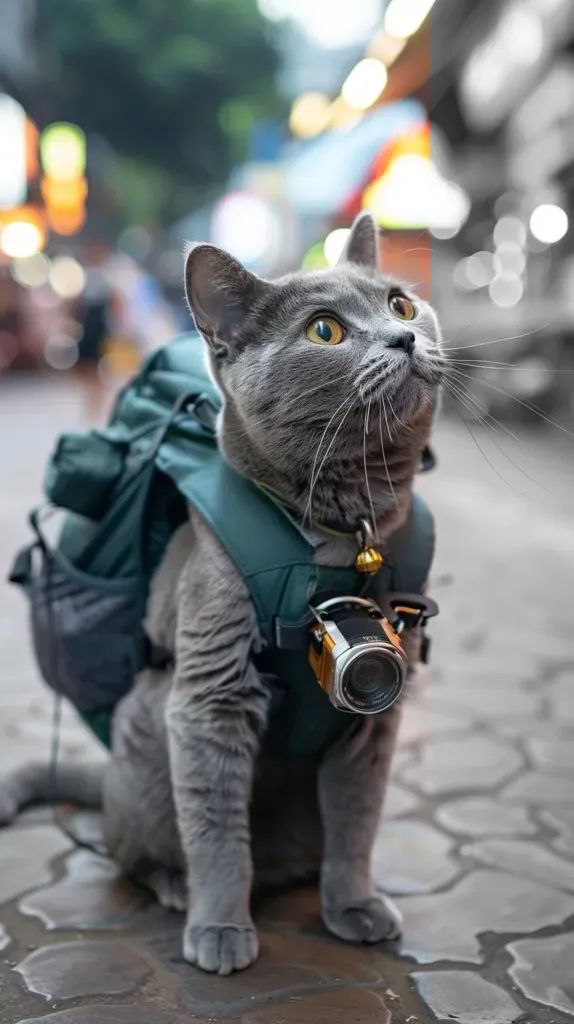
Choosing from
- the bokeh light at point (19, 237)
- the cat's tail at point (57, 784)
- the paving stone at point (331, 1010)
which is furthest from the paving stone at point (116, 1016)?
the bokeh light at point (19, 237)

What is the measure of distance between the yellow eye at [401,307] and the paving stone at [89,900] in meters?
1.29

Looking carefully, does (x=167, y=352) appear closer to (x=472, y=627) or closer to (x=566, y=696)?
(x=566, y=696)

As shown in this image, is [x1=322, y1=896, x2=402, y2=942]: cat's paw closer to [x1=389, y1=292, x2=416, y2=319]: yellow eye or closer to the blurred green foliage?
[x1=389, y1=292, x2=416, y2=319]: yellow eye

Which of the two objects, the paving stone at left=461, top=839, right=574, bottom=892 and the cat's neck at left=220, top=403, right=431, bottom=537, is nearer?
the cat's neck at left=220, top=403, right=431, bottom=537

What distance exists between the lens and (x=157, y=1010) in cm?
174

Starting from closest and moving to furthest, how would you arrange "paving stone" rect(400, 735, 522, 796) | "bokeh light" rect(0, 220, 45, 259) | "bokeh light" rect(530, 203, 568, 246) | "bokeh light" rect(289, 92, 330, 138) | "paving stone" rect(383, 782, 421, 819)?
"paving stone" rect(383, 782, 421, 819) → "paving stone" rect(400, 735, 522, 796) → "bokeh light" rect(530, 203, 568, 246) → "bokeh light" rect(289, 92, 330, 138) → "bokeh light" rect(0, 220, 45, 259)

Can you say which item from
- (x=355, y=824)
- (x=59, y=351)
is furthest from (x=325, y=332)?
(x=59, y=351)

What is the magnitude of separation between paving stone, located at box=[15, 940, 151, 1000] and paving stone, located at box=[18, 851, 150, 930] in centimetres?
9

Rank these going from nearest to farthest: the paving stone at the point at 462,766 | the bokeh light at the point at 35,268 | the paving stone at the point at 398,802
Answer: the paving stone at the point at 398,802
the paving stone at the point at 462,766
the bokeh light at the point at 35,268

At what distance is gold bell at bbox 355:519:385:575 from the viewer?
1727 mm

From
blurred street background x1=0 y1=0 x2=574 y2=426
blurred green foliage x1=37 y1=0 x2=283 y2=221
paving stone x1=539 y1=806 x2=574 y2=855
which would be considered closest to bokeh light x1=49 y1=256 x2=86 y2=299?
blurred street background x1=0 y1=0 x2=574 y2=426

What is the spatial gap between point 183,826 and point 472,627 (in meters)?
2.50

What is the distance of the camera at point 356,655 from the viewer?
5.25 ft

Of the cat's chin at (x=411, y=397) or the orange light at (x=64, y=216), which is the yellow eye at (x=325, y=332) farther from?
the orange light at (x=64, y=216)
